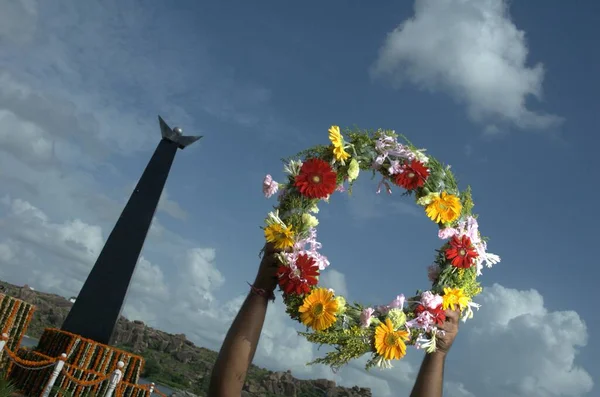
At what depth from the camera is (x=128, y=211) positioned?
53.4 ft

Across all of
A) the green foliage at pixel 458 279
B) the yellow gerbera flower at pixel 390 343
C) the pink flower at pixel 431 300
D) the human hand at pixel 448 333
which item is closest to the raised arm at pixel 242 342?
the yellow gerbera flower at pixel 390 343

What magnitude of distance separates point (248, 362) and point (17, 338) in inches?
499

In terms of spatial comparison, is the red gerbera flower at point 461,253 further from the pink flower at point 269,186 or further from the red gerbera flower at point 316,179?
the pink flower at point 269,186

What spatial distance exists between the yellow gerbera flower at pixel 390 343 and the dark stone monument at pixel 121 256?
1110 cm

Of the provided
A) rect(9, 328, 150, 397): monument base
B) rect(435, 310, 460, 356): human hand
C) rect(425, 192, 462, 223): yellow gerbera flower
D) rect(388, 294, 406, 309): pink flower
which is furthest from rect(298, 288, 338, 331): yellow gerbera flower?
rect(9, 328, 150, 397): monument base

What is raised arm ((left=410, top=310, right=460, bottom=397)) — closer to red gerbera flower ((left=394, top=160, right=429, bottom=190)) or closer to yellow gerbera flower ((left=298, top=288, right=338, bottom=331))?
yellow gerbera flower ((left=298, top=288, right=338, bottom=331))

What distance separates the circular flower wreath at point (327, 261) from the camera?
18.3 ft

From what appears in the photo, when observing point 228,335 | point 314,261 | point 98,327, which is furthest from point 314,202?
point 98,327

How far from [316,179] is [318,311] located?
1.37 m

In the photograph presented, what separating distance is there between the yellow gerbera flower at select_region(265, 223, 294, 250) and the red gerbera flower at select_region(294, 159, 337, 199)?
537 millimetres

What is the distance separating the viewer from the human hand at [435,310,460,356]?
566cm

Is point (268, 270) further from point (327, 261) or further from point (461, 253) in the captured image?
point (461, 253)

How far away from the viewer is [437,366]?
5.51 metres

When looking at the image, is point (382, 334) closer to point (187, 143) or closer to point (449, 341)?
point (449, 341)
